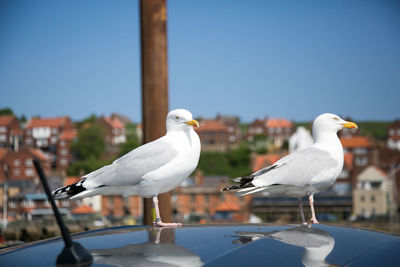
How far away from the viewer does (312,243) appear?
52.3 inches

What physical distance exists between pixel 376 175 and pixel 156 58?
4316 cm

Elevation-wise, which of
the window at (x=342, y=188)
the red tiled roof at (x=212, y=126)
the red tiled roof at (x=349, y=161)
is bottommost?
the window at (x=342, y=188)

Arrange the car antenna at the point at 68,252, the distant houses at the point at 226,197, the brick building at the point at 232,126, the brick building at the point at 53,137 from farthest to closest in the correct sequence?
the brick building at the point at 232,126, the brick building at the point at 53,137, the distant houses at the point at 226,197, the car antenna at the point at 68,252

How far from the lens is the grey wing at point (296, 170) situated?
2.53 meters

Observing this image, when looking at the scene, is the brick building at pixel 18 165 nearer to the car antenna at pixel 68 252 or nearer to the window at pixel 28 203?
the window at pixel 28 203

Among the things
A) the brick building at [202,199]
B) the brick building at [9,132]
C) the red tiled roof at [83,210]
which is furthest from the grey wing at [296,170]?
the brick building at [9,132]

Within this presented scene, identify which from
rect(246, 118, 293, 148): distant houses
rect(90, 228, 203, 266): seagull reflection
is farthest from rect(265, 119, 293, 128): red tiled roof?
rect(90, 228, 203, 266): seagull reflection

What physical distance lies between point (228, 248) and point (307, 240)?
9.6 inches

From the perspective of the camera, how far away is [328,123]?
8.83 ft

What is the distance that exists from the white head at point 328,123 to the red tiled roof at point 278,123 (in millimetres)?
78450

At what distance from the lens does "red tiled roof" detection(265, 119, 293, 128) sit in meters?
80.5

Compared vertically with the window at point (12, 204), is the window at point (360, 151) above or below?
above

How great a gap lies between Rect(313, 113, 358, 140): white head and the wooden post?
3.00 feet

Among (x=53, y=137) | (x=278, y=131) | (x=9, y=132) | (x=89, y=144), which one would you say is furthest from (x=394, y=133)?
(x=9, y=132)
